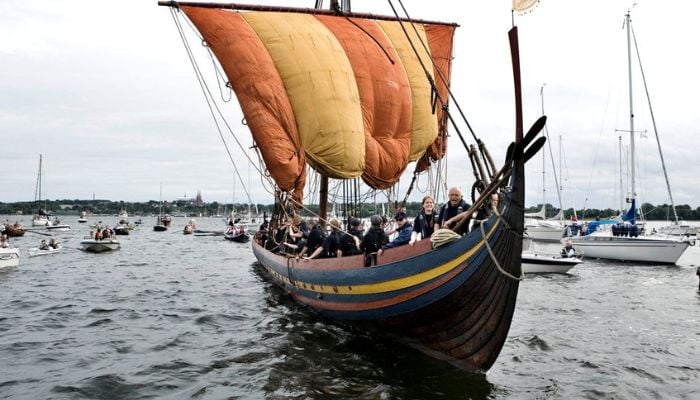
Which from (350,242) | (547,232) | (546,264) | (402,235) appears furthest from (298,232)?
(547,232)

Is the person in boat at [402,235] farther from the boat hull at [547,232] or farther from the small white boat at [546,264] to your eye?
the boat hull at [547,232]

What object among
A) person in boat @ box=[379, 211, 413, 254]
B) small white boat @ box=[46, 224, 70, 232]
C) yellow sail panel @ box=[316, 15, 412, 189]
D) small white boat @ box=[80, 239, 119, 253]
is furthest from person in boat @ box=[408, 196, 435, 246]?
small white boat @ box=[46, 224, 70, 232]

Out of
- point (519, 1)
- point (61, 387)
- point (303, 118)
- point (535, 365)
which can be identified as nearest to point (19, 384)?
point (61, 387)

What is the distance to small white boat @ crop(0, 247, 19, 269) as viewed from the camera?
22.8m

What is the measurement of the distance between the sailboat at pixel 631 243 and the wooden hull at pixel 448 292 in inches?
902

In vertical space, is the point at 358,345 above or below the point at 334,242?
below

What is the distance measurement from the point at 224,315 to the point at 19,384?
575 centimetres

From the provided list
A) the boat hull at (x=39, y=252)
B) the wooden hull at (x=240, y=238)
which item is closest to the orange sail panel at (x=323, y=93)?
the boat hull at (x=39, y=252)

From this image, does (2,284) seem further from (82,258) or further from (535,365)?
(535,365)

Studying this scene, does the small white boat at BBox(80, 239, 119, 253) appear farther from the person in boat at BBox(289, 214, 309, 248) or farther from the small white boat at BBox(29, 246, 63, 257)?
the person in boat at BBox(289, 214, 309, 248)

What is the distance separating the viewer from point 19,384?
7777mm

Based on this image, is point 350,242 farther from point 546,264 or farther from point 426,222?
point 546,264

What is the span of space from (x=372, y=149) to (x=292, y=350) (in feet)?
31.2

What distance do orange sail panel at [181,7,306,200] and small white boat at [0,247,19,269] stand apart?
13.7 m
